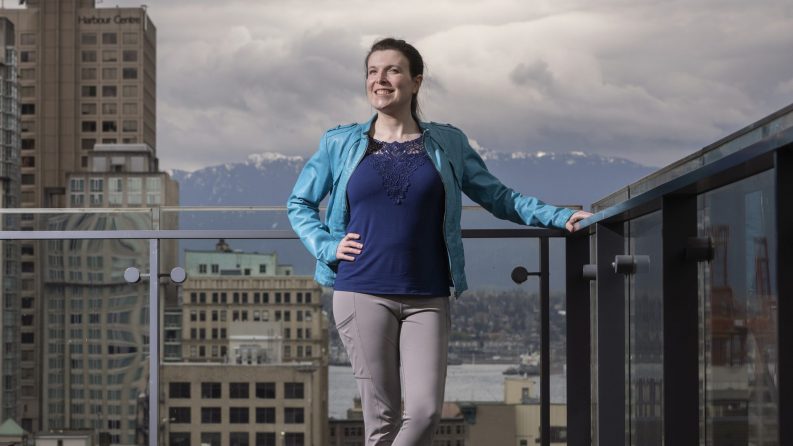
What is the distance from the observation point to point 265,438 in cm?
301

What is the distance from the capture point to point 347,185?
2146mm

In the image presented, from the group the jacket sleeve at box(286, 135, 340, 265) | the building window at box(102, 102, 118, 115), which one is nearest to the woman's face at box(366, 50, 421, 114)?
the jacket sleeve at box(286, 135, 340, 265)

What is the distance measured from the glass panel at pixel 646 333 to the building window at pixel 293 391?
142 cm

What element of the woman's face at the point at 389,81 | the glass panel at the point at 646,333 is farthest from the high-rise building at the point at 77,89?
the glass panel at the point at 646,333

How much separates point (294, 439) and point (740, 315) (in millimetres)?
1816

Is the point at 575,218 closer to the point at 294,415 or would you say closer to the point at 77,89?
the point at 294,415

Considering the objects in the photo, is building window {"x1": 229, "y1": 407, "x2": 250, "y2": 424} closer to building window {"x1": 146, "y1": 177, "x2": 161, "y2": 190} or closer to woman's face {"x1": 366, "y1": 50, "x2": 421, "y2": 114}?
woman's face {"x1": 366, "y1": 50, "x2": 421, "y2": 114}

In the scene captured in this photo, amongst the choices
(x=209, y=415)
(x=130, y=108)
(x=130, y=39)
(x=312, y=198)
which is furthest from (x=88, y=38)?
(x=312, y=198)

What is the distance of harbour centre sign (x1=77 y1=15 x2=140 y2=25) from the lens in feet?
300

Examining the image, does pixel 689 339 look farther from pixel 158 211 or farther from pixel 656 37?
pixel 656 37

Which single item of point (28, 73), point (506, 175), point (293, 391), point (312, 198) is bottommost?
point (293, 391)

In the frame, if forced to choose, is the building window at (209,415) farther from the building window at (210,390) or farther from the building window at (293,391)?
the building window at (293,391)

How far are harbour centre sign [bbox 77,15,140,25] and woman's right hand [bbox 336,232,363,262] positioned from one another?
3675 inches

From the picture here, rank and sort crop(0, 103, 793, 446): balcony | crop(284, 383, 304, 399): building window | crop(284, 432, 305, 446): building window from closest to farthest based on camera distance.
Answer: crop(0, 103, 793, 446): balcony
crop(284, 432, 305, 446): building window
crop(284, 383, 304, 399): building window
